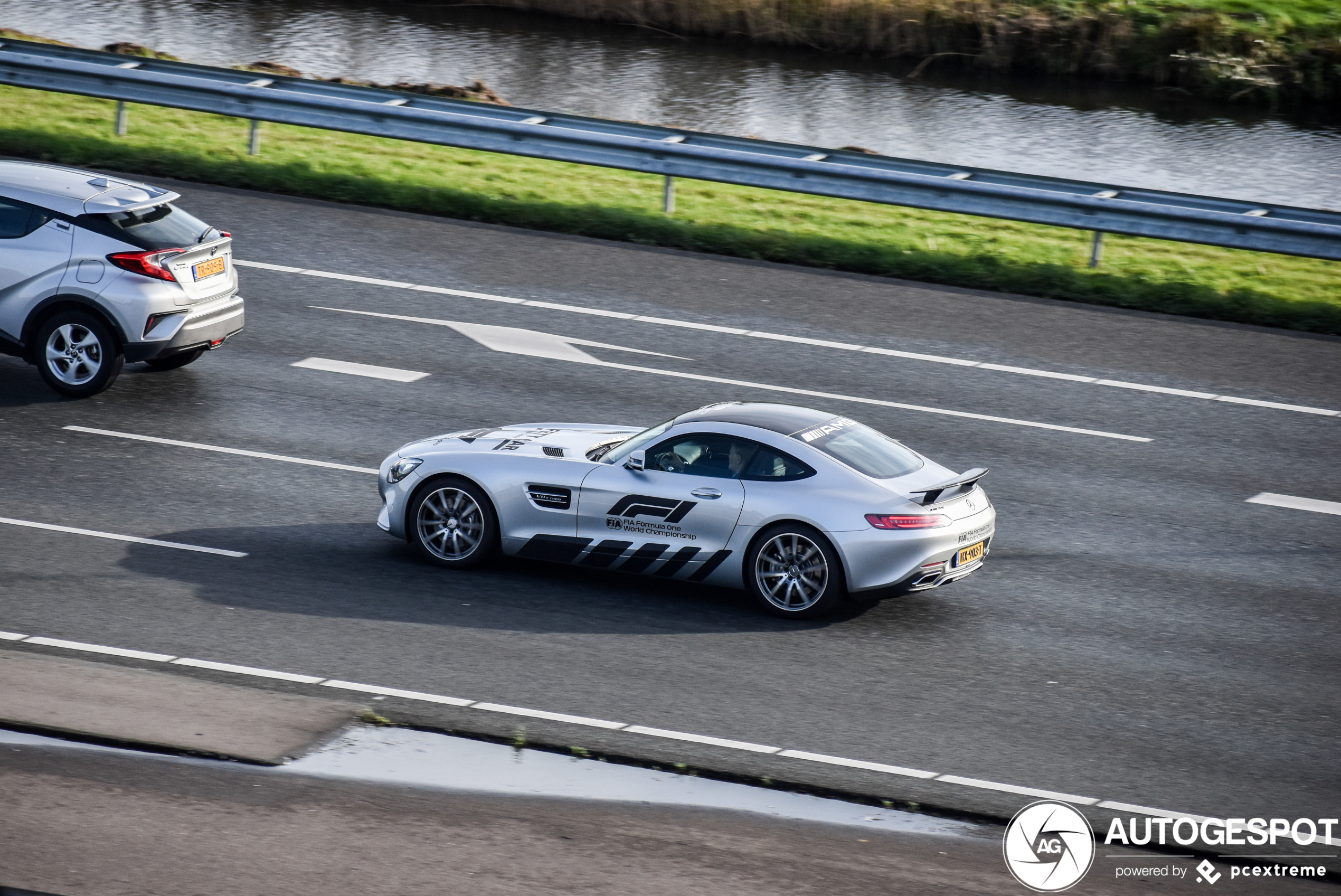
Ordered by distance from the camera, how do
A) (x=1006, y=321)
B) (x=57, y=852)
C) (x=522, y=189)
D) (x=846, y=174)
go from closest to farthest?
(x=57, y=852) → (x=1006, y=321) → (x=846, y=174) → (x=522, y=189)

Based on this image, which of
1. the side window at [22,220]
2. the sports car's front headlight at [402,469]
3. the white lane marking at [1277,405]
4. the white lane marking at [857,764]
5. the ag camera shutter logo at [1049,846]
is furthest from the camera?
the white lane marking at [1277,405]

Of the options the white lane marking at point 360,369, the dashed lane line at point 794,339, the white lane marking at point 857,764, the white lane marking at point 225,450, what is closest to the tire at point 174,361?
the white lane marking at point 360,369

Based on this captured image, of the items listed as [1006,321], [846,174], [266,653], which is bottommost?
[266,653]

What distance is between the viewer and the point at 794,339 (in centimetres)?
1622

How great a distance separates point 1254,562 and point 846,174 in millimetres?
9011

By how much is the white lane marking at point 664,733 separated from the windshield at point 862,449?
2.44 m

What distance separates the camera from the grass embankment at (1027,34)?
3359 cm

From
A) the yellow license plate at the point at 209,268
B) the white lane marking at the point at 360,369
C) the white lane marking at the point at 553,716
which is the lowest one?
the white lane marking at the point at 553,716

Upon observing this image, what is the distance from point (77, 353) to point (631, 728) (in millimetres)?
7400

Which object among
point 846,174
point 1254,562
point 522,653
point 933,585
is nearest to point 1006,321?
point 846,174

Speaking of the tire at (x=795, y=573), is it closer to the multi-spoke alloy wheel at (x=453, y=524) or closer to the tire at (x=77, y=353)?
the multi-spoke alloy wheel at (x=453, y=524)

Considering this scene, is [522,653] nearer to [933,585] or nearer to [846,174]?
[933,585]

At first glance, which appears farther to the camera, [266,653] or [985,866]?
[266,653]

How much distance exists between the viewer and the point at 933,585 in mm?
10375
